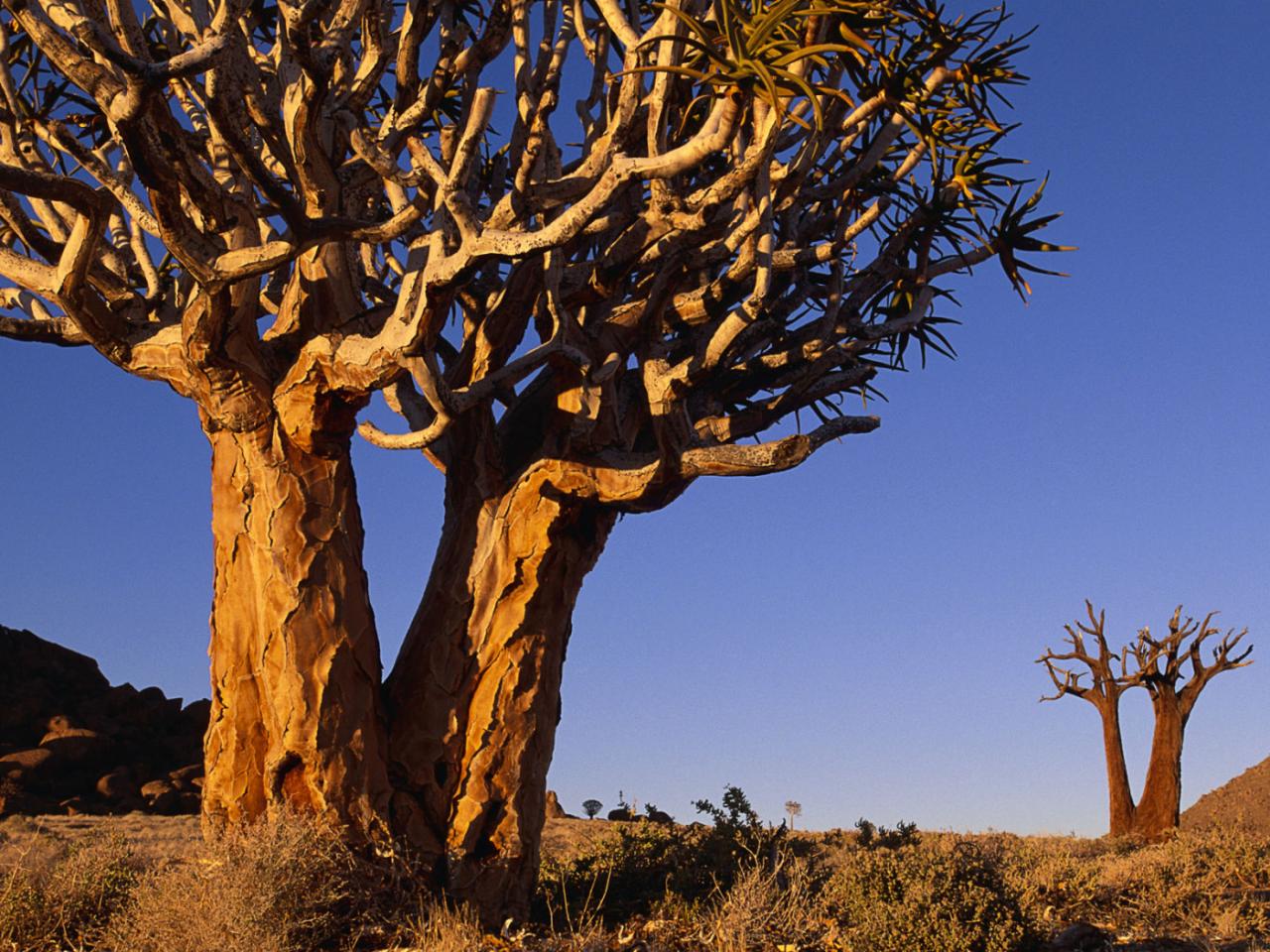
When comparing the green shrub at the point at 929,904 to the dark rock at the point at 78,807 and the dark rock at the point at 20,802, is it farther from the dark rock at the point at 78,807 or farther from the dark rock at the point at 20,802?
the dark rock at the point at 78,807

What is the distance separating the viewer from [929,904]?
8.30m

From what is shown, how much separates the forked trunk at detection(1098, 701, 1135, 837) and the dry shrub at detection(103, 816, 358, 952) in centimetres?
1844

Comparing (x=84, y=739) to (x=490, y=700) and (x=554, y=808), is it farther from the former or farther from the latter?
(x=490, y=700)

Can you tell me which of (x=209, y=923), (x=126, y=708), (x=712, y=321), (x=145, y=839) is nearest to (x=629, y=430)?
(x=712, y=321)

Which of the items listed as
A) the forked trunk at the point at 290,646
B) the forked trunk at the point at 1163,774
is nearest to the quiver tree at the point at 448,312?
the forked trunk at the point at 290,646

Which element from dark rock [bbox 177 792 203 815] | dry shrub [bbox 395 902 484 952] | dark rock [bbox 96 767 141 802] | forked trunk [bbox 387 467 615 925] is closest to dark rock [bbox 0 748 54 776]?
dark rock [bbox 96 767 141 802]

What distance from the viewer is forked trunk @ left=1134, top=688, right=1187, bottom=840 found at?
23125 millimetres

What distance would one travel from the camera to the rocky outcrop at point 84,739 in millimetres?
26547

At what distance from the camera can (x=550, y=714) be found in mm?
10578

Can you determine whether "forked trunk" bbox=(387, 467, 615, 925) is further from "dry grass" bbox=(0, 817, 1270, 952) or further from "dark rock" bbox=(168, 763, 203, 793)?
"dark rock" bbox=(168, 763, 203, 793)

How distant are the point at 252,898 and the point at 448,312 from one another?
14.7 feet

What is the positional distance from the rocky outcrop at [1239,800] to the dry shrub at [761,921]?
2910cm

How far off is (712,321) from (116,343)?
5.02 metres

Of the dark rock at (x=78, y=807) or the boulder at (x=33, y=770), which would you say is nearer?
the dark rock at (x=78, y=807)
